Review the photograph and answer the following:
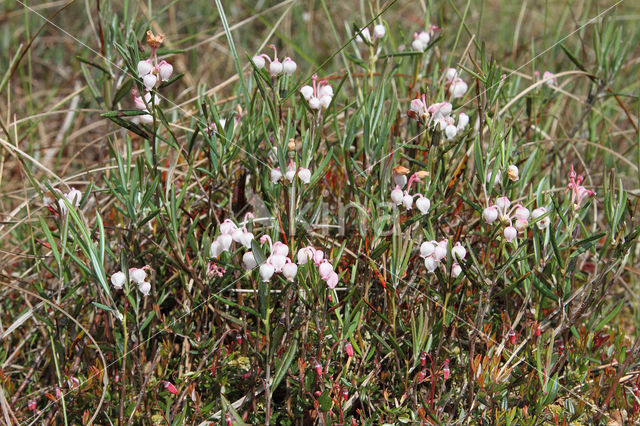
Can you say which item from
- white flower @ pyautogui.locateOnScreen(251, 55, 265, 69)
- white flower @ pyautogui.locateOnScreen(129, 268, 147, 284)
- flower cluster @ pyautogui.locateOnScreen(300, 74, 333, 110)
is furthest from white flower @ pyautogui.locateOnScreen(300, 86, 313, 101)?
white flower @ pyautogui.locateOnScreen(129, 268, 147, 284)

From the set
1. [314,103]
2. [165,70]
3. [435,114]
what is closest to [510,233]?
[435,114]

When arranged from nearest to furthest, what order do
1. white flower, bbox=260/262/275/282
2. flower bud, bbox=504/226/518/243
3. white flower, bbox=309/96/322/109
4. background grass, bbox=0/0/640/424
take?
1. white flower, bbox=260/262/275/282
2. flower bud, bbox=504/226/518/243
3. background grass, bbox=0/0/640/424
4. white flower, bbox=309/96/322/109

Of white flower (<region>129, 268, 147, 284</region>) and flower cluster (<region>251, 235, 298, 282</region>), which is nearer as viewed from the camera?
flower cluster (<region>251, 235, 298, 282</region>)

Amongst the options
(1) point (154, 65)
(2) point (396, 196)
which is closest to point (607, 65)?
(2) point (396, 196)

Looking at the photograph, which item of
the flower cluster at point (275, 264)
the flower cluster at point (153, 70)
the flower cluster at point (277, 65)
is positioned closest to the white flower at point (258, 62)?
the flower cluster at point (277, 65)

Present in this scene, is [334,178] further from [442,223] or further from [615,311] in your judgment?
[615,311]

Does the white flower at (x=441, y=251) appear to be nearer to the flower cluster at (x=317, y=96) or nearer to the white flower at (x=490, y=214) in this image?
the white flower at (x=490, y=214)

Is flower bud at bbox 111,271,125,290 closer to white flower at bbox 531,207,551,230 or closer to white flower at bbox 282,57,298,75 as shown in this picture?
white flower at bbox 282,57,298,75
